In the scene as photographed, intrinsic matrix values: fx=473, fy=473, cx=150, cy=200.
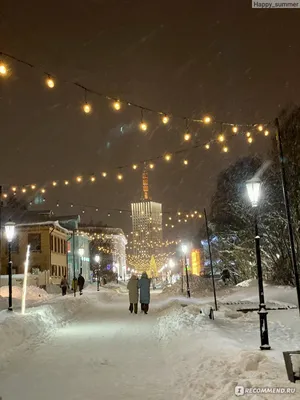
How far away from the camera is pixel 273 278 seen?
31141 millimetres

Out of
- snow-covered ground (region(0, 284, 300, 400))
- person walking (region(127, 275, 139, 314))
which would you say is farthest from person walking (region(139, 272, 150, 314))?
snow-covered ground (region(0, 284, 300, 400))

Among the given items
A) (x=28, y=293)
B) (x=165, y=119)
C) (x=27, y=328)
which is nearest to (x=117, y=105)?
(x=165, y=119)

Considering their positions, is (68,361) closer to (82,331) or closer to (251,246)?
(82,331)

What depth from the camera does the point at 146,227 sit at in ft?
320

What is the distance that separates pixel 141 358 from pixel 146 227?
87.1 meters

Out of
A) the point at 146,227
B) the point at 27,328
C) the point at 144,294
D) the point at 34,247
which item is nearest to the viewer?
the point at 27,328

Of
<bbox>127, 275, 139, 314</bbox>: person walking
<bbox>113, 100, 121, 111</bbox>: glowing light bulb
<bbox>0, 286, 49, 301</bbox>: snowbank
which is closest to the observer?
<bbox>113, 100, 121, 111</bbox>: glowing light bulb

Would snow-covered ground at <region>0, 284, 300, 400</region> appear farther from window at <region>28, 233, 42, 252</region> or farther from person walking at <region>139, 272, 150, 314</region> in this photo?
window at <region>28, 233, 42, 252</region>

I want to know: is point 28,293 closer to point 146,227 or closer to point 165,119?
point 165,119

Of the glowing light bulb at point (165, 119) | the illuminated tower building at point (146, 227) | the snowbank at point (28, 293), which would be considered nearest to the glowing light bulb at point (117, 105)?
the glowing light bulb at point (165, 119)

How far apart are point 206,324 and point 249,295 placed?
1334 centimetres

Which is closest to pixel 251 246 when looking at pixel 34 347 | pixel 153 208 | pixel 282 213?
pixel 282 213

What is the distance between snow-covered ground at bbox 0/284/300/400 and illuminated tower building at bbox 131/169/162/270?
122 feet

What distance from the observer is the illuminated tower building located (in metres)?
77.9
